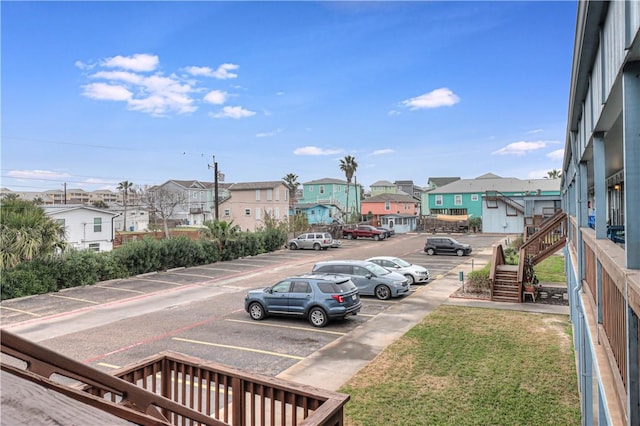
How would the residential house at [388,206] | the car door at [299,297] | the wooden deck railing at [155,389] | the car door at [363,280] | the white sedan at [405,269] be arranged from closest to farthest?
the wooden deck railing at [155,389] < the car door at [299,297] < the car door at [363,280] < the white sedan at [405,269] < the residential house at [388,206]

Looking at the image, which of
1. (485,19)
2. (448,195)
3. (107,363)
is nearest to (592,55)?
(485,19)

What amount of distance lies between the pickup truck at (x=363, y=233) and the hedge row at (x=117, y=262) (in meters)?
16.1

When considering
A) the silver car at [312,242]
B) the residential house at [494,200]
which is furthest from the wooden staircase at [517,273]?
the residential house at [494,200]

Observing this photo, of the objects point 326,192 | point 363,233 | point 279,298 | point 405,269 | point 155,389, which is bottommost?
point 279,298

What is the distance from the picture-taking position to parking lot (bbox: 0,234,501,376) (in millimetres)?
11516

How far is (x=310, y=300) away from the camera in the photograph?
14.1 m

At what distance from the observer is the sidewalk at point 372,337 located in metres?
9.74

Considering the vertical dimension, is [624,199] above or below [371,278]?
above

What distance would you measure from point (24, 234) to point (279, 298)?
42.9 feet

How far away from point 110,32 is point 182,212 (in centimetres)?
7205

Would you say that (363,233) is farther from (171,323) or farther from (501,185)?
(171,323)

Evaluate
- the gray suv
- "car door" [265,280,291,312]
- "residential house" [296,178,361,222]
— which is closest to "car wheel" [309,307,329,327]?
"car door" [265,280,291,312]

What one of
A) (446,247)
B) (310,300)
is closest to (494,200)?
(446,247)

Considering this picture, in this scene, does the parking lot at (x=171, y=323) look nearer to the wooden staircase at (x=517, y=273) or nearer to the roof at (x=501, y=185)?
the wooden staircase at (x=517, y=273)
